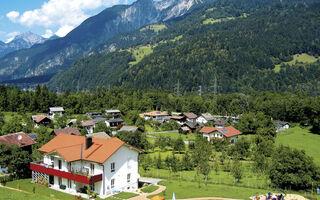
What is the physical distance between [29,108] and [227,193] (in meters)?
95.3

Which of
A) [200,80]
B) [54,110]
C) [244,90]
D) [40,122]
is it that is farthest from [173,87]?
[40,122]

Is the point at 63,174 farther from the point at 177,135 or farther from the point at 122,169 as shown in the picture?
the point at 177,135

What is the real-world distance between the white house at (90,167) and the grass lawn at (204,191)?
15.9ft

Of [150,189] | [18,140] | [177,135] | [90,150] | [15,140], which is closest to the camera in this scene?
[150,189]

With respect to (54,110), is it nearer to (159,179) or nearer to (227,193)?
(159,179)

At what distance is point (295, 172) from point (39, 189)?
30876 mm

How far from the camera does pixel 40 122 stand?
86.0 metres

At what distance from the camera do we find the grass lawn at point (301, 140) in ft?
210

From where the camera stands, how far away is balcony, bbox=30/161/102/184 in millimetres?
31125

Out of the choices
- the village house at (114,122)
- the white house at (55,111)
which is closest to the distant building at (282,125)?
the village house at (114,122)

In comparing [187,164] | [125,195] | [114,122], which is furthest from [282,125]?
[125,195]

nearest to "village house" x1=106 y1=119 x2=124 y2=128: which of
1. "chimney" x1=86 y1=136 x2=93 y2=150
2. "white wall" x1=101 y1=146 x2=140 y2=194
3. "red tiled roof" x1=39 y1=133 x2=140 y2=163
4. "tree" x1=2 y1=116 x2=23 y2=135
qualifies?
"tree" x1=2 y1=116 x2=23 y2=135

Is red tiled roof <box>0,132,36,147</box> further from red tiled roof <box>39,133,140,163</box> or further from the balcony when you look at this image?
the balcony

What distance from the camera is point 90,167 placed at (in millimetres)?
33281
